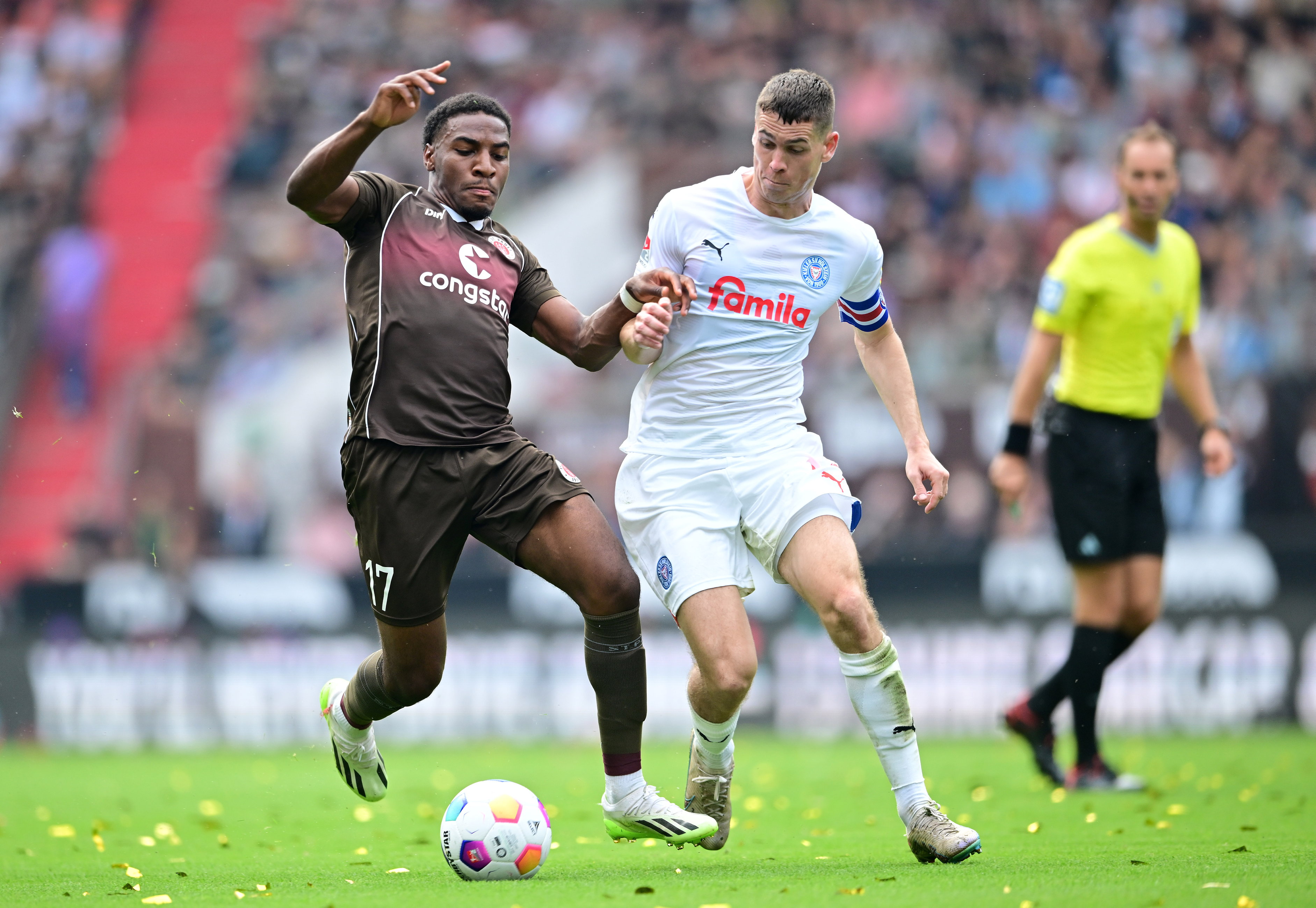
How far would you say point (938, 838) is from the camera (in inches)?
202

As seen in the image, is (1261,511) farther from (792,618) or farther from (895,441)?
(792,618)

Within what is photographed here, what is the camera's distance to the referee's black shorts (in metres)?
7.86

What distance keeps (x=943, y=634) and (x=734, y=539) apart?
6850mm

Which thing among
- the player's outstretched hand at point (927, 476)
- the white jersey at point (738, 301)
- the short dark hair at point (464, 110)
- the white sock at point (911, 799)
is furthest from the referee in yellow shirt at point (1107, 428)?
the short dark hair at point (464, 110)

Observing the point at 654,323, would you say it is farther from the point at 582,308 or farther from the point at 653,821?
the point at 582,308

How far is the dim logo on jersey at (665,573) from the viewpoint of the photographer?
220 inches

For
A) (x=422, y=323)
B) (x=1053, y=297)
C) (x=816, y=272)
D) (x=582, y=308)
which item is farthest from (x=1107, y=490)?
(x=582, y=308)

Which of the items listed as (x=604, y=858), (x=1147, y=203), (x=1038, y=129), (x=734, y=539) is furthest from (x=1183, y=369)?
(x=1038, y=129)

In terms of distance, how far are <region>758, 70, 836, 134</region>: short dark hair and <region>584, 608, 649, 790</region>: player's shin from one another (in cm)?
186

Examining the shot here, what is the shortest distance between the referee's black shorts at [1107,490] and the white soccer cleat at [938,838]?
299cm

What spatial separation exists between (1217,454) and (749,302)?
11.6ft

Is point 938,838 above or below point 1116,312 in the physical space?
below

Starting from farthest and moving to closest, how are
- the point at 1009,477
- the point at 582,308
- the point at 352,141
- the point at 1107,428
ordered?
the point at 582,308, the point at 1107,428, the point at 1009,477, the point at 352,141

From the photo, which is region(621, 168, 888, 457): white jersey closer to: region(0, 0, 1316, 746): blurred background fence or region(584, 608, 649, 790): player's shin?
region(584, 608, 649, 790): player's shin
